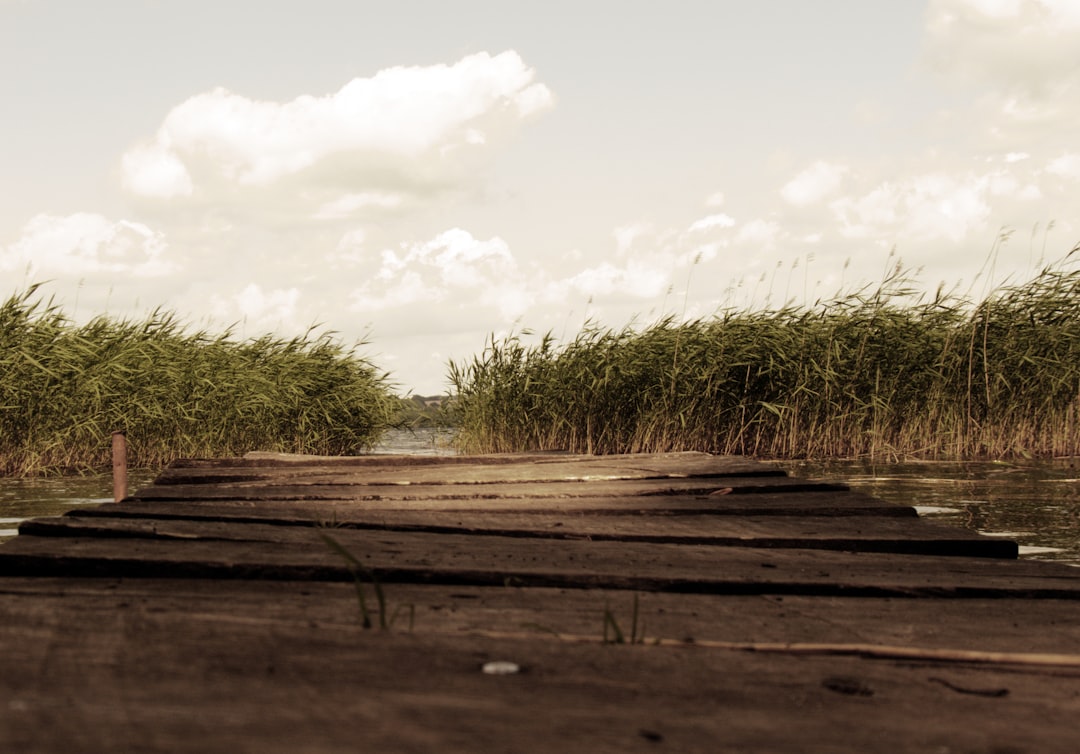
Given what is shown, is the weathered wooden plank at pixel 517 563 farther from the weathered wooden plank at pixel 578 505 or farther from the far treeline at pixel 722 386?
the far treeline at pixel 722 386

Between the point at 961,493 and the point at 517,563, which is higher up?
the point at 517,563

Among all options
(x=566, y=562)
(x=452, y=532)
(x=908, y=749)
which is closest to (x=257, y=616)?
(x=566, y=562)

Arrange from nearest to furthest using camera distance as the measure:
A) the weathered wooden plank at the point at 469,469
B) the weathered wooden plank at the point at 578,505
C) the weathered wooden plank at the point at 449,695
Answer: the weathered wooden plank at the point at 449,695 → the weathered wooden plank at the point at 578,505 → the weathered wooden plank at the point at 469,469

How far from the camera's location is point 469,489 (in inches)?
134

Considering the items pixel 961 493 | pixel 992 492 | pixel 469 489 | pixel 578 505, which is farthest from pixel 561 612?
pixel 992 492

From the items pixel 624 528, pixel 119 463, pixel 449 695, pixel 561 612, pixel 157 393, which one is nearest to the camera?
pixel 449 695

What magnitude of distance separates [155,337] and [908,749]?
9550 mm

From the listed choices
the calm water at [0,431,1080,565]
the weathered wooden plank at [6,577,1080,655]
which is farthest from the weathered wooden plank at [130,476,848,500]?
the weathered wooden plank at [6,577,1080,655]

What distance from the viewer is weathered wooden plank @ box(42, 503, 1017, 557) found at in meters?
2.55

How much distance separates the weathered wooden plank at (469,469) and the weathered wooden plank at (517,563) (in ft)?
4.35

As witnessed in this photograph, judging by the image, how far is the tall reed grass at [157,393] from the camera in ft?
27.2

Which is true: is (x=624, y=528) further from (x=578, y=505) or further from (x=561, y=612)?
(x=561, y=612)

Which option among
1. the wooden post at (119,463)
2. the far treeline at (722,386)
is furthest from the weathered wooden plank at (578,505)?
the far treeline at (722,386)

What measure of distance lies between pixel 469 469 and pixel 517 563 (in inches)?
82.3
